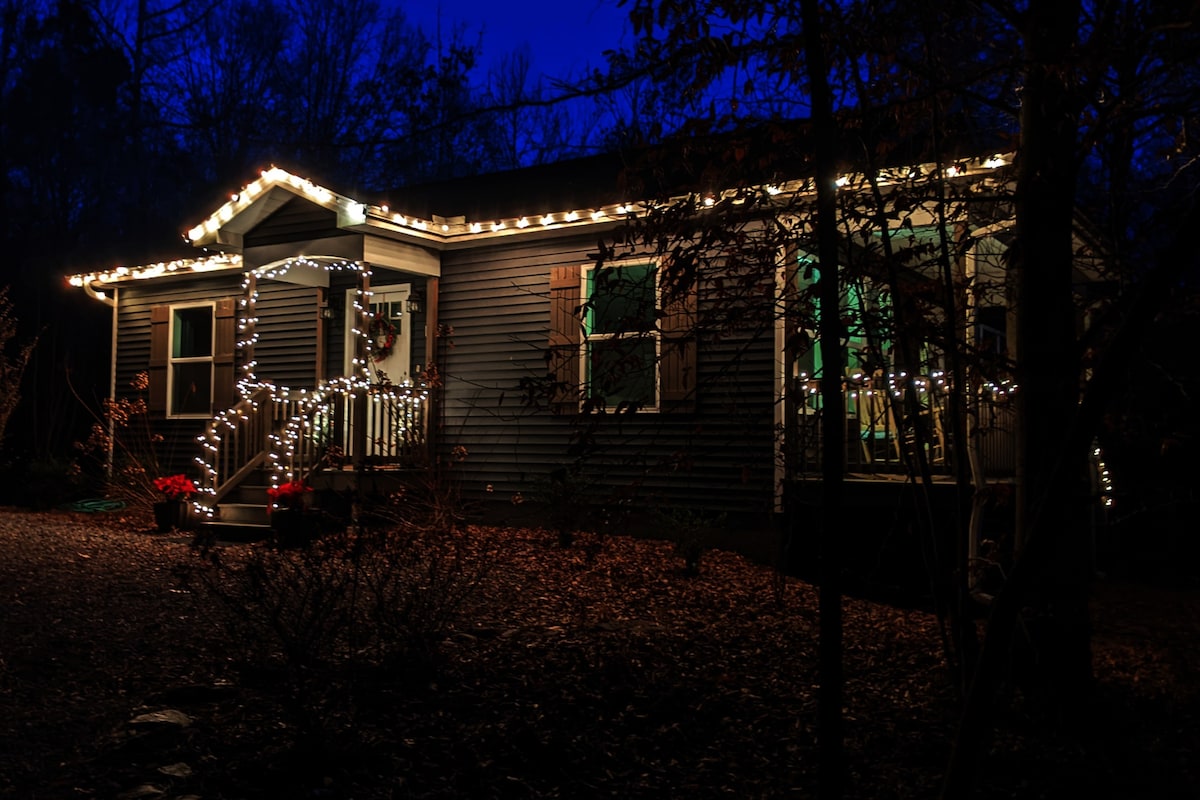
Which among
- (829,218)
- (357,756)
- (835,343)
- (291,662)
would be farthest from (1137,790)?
(291,662)

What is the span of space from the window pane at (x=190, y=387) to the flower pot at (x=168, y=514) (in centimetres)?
374

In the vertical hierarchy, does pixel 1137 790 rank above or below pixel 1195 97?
below

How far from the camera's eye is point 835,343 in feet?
8.82

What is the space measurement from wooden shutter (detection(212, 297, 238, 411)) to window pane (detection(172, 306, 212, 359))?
107 centimetres

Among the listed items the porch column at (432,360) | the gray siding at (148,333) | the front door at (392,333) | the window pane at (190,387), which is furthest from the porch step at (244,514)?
the window pane at (190,387)

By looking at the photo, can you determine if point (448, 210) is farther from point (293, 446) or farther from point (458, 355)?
A: point (293, 446)

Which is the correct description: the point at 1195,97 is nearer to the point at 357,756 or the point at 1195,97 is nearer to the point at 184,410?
the point at 357,756

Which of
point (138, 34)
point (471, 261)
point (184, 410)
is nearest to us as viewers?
point (471, 261)

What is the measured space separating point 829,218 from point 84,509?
11.8 metres

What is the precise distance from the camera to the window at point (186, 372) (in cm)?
1352

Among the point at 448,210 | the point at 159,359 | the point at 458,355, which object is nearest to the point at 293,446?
the point at 458,355

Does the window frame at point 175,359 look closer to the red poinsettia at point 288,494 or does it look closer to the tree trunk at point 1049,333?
the red poinsettia at point 288,494

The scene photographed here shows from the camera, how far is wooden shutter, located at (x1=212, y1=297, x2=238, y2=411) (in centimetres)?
1265

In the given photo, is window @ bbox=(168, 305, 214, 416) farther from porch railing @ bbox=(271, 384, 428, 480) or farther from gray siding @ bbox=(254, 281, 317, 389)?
porch railing @ bbox=(271, 384, 428, 480)
